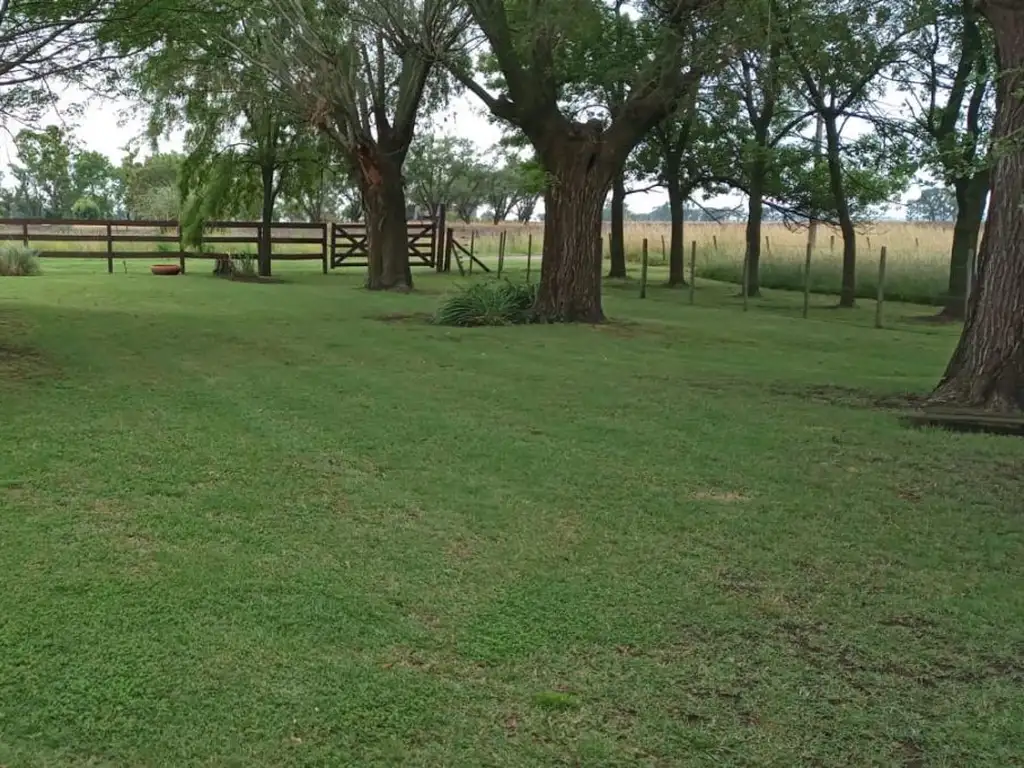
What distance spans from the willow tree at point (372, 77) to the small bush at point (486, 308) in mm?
3528

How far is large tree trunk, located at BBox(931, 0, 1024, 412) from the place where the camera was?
23.2ft

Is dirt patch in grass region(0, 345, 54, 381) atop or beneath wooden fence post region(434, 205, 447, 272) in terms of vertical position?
beneath

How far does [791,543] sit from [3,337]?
858 centimetres

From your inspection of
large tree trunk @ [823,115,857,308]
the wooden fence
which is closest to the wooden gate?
the wooden fence

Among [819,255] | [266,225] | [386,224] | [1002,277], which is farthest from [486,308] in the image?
[819,255]

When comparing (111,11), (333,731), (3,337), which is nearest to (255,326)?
(3,337)

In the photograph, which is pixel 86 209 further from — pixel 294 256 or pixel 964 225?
pixel 964 225

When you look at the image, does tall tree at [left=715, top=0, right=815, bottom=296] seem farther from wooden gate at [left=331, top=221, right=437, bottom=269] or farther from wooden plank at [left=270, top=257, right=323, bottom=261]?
wooden plank at [left=270, top=257, right=323, bottom=261]

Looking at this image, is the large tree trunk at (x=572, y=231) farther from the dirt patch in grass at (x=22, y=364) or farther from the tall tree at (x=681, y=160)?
the tall tree at (x=681, y=160)

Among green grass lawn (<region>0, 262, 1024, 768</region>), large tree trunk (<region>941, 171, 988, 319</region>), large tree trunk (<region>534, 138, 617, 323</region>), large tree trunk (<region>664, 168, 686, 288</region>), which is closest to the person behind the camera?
green grass lawn (<region>0, 262, 1024, 768</region>)

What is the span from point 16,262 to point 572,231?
45.1ft

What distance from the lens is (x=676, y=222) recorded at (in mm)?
26062

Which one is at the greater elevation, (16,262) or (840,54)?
(840,54)

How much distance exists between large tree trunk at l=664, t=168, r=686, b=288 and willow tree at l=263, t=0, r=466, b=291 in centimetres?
722
